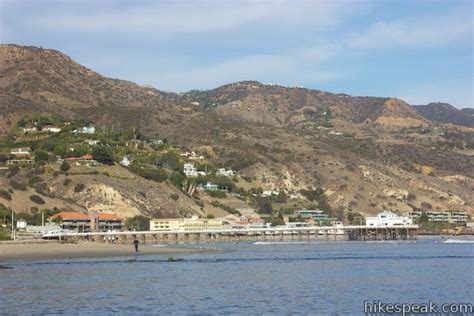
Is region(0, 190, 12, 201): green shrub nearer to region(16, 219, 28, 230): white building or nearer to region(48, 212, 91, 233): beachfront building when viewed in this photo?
region(48, 212, 91, 233): beachfront building

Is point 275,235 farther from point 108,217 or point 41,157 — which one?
point 41,157

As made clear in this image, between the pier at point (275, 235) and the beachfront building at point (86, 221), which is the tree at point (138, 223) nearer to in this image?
the beachfront building at point (86, 221)

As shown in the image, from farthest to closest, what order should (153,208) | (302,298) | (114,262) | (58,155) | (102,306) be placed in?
1. (58,155)
2. (153,208)
3. (114,262)
4. (302,298)
5. (102,306)

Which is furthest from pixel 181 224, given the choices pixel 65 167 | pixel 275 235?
pixel 65 167

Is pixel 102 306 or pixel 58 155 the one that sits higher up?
pixel 58 155

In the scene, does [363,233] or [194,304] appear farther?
[363,233]

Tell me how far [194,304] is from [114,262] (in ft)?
118

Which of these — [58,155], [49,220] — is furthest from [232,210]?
[49,220]

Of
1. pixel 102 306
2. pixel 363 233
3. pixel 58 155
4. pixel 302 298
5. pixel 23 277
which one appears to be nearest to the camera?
pixel 102 306

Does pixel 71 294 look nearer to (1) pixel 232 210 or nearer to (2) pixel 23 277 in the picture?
(2) pixel 23 277

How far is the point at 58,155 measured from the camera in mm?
190125

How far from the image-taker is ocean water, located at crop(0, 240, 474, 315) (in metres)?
39.2

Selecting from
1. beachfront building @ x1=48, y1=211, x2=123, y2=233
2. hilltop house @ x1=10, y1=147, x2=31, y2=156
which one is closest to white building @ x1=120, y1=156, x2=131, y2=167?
hilltop house @ x1=10, y1=147, x2=31, y2=156

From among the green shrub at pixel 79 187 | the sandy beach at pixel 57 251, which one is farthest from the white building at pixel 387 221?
the sandy beach at pixel 57 251
